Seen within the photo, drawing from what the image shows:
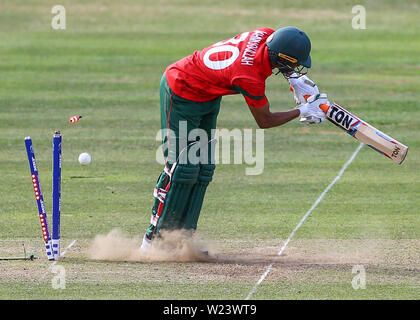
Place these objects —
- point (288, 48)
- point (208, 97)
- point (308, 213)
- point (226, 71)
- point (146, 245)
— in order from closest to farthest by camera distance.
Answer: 1. point (288, 48)
2. point (226, 71)
3. point (208, 97)
4. point (146, 245)
5. point (308, 213)

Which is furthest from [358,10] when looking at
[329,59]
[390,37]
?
[329,59]

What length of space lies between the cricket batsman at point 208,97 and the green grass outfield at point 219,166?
66 cm

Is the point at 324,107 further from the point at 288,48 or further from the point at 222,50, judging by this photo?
the point at 222,50

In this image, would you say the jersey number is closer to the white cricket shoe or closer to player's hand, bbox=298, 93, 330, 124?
player's hand, bbox=298, 93, 330, 124

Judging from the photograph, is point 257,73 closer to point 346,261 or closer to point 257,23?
point 346,261

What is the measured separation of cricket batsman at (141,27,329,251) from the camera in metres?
9.14

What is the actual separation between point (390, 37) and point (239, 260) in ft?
60.5

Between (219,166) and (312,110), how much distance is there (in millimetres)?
5275

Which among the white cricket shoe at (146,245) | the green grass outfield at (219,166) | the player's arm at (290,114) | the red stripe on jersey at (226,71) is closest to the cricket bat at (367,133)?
the player's arm at (290,114)

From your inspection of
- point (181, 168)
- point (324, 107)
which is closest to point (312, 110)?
point (324, 107)

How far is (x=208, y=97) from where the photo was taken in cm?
948

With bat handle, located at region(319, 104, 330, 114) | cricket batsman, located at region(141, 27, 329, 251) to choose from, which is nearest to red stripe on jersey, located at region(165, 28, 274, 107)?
cricket batsman, located at region(141, 27, 329, 251)

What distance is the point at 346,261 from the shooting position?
9.67 m

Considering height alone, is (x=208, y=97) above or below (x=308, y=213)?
above
